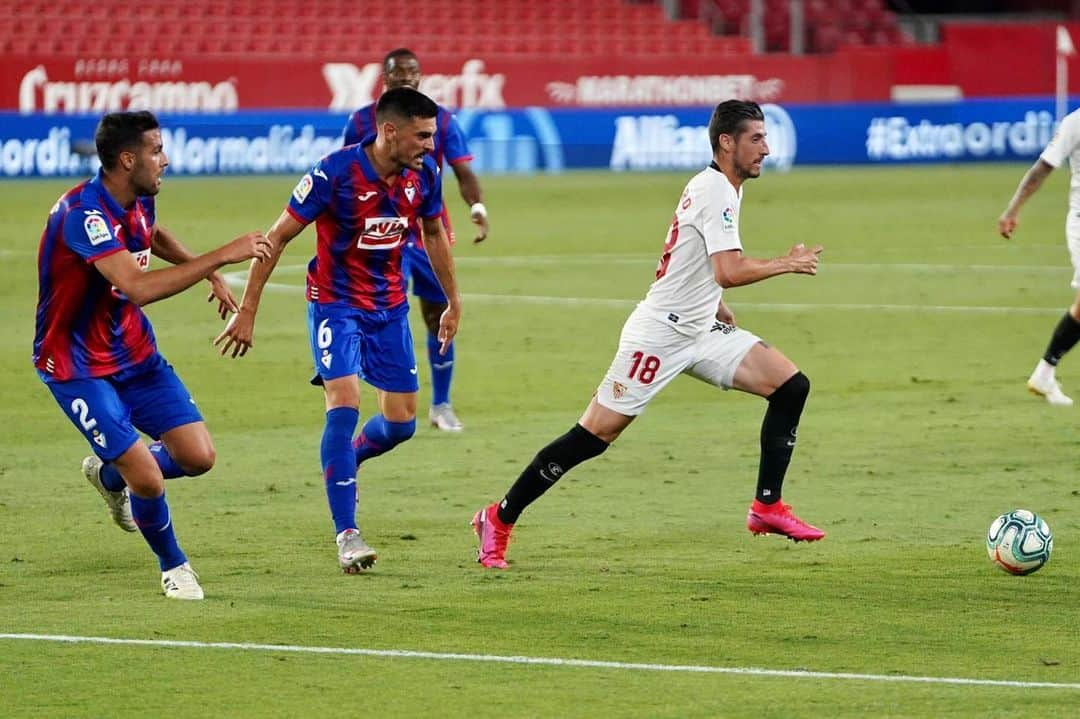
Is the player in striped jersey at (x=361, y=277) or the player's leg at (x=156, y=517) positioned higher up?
the player in striped jersey at (x=361, y=277)

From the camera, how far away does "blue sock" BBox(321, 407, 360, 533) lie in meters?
8.59

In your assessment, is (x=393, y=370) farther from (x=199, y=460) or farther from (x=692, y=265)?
(x=692, y=265)

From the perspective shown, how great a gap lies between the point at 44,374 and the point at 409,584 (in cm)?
174

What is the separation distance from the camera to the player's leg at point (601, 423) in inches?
343

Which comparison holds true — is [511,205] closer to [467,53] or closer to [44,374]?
[467,53]

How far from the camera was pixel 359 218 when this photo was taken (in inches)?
354

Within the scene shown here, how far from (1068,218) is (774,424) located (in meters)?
5.25

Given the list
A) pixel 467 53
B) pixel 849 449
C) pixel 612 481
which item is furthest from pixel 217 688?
pixel 467 53

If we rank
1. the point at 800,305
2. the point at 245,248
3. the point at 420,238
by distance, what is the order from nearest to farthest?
1. the point at 245,248
2. the point at 420,238
3. the point at 800,305

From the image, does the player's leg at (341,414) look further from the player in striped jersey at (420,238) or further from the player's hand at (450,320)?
the player in striped jersey at (420,238)

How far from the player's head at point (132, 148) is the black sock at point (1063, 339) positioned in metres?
7.53

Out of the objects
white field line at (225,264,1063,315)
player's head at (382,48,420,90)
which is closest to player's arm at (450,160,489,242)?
player's head at (382,48,420,90)

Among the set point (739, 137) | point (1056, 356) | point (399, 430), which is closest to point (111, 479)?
point (399, 430)

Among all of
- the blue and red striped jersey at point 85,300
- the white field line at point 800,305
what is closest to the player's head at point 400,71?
the blue and red striped jersey at point 85,300
